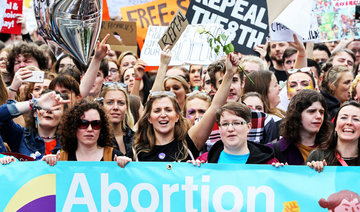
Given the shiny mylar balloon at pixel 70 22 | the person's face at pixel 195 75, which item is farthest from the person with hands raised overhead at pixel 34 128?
the person's face at pixel 195 75

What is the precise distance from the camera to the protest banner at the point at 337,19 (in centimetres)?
909

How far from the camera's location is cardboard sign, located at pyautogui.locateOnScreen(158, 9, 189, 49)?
22.8 feet

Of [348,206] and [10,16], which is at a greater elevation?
[10,16]

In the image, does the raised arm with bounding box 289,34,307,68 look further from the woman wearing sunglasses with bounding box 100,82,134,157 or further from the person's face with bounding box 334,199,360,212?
the person's face with bounding box 334,199,360,212

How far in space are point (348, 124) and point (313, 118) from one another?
0.47m

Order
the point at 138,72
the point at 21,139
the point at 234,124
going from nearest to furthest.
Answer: the point at 234,124 < the point at 21,139 < the point at 138,72

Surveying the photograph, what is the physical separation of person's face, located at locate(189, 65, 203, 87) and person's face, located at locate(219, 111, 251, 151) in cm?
324

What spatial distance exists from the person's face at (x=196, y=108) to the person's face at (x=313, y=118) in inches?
43.7

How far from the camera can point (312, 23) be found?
317 inches

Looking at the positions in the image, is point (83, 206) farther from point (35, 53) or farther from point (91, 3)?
point (35, 53)

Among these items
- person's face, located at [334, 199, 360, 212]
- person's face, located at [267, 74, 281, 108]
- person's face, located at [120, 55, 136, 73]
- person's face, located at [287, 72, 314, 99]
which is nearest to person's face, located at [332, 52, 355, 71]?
person's face, located at [287, 72, 314, 99]

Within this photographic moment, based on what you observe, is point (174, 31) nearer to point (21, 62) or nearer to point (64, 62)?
point (21, 62)

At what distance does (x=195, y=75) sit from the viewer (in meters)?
8.55

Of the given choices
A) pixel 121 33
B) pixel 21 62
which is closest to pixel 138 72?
pixel 21 62
